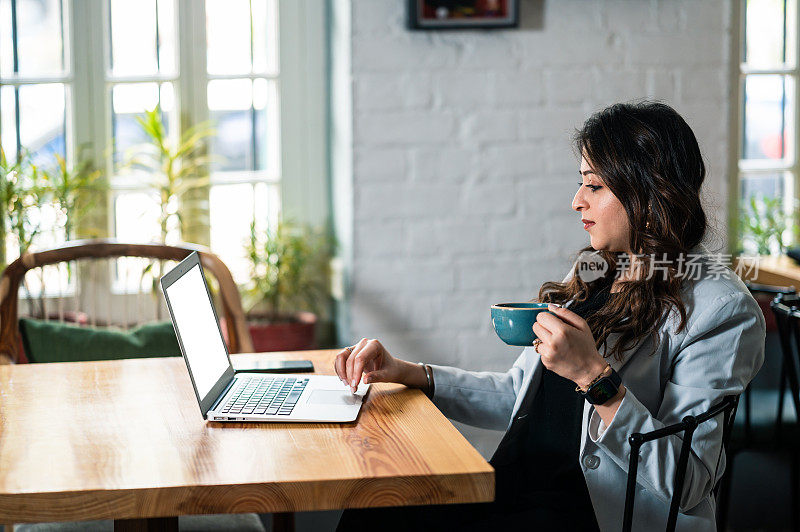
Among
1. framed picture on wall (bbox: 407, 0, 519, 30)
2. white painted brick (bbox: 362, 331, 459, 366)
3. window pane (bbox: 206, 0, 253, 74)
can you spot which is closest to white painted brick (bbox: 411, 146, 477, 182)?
framed picture on wall (bbox: 407, 0, 519, 30)

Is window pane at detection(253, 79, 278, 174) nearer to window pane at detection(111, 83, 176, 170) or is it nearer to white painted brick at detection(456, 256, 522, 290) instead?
window pane at detection(111, 83, 176, 170)

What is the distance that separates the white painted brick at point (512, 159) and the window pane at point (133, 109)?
1091mm

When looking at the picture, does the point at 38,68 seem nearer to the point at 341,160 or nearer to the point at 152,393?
the point at 341,160

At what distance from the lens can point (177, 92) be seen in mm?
2959

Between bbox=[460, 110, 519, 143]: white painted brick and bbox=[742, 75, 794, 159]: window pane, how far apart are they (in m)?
1.08

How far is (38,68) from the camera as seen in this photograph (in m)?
2.89

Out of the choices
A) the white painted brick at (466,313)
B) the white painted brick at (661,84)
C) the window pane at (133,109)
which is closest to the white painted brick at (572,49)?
the white painted brick at (661,84)

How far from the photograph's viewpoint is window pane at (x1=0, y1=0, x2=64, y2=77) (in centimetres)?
286

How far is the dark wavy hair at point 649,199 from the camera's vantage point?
1.43 metres

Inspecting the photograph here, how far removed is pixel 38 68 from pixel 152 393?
179 cm

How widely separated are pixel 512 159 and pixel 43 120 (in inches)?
60.8

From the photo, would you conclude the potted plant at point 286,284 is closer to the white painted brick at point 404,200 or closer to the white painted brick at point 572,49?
the white painted brick at point 404,200

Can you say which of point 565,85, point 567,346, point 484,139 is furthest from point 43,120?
point 567,346

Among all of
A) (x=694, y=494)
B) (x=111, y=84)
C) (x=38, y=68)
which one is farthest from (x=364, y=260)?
(x=694, y=494)
